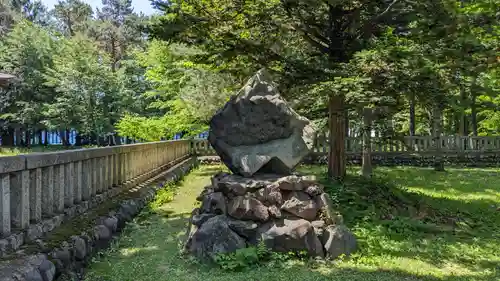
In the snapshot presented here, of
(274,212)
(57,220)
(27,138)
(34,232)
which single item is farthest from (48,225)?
(27,138)

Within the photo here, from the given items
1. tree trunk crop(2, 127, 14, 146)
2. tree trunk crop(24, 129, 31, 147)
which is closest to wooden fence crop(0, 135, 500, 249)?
tree trunk crop(24, 129, 31, 147)

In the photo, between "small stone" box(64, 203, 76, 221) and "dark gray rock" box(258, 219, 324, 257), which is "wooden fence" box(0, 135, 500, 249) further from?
"dark gray rock" box(258, 219, 324, 257)

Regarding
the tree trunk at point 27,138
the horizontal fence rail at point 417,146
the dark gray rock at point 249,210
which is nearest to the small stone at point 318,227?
the dark gray rock at point 249,210

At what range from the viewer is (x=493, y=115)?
2267 cm

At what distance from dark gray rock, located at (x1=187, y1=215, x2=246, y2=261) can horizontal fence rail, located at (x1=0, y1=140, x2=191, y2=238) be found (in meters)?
1.70

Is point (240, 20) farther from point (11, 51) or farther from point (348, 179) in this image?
point (11, 51)

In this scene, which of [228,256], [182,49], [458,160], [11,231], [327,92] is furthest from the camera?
[458,160]

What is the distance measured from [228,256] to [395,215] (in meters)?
4.15

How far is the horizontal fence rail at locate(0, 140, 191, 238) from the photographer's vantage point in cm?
363

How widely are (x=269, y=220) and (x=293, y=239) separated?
1.37 ft

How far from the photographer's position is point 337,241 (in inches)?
200

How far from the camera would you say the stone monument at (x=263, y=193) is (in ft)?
16.3

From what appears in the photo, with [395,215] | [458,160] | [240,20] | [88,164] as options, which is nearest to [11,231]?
[88,164]

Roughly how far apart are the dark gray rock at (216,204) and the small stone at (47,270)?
2185 millimetres
